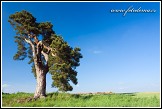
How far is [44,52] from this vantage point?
2170 centimetres

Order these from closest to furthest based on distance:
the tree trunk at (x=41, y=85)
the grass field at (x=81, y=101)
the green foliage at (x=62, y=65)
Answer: the grass field at (x=81, y=101) → the green foliage at (x=62, y=65) → the tree trunk at (x=41, y=85)

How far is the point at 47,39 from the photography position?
867 inches

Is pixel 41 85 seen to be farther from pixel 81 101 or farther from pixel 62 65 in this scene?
pixel 81 101

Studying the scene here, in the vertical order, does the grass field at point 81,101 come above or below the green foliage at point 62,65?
A: below

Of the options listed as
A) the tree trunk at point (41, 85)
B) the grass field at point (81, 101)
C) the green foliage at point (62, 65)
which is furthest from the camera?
the tree trunk at point (41, 85)

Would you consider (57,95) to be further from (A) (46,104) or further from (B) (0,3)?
(B) (0,3)

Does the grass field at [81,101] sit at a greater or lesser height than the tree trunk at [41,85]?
lesser

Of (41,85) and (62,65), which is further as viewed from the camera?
(41,85)

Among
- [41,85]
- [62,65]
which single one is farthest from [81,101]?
[41,85]

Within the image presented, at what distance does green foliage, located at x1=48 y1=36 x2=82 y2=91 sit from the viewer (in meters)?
19.0

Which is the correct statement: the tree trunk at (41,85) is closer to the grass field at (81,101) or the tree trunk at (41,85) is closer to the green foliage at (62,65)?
the grass field at (81,101)

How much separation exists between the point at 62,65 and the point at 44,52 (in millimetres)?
3334

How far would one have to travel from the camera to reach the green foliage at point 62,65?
19.0 meters

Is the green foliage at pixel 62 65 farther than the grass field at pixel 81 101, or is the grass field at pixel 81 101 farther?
the green foliage at pixel 62 65
